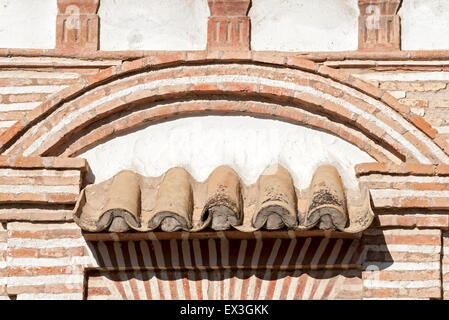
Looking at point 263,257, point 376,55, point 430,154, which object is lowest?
point 263,257

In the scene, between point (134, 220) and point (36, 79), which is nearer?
point (134, 220)

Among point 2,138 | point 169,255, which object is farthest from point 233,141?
point 2,138

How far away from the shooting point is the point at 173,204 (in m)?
9.10

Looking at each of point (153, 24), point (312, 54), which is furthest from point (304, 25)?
point (153, 24)

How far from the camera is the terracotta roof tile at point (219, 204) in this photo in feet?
29.5

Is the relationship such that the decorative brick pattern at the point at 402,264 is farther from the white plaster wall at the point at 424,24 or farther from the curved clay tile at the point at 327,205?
the white plaster wall at the point at 424,24

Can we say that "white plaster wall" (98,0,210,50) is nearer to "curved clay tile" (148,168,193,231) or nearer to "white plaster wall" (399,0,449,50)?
"curved clay tile" (148,168,193,231)

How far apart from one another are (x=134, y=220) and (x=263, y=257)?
982 millimetres

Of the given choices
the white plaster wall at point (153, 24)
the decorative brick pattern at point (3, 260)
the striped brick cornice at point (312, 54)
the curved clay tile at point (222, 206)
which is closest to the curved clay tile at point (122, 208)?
the curved clay tile at point (222, 206)

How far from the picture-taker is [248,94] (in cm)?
985

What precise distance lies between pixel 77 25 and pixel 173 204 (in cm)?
173

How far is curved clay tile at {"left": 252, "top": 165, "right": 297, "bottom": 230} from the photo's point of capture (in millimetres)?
8977

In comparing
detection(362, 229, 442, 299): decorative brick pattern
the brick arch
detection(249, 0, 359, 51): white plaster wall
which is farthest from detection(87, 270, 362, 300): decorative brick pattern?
detection(249, 0, 359, 51): white plaster wall

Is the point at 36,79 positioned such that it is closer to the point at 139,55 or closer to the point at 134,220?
the point at 139,55
